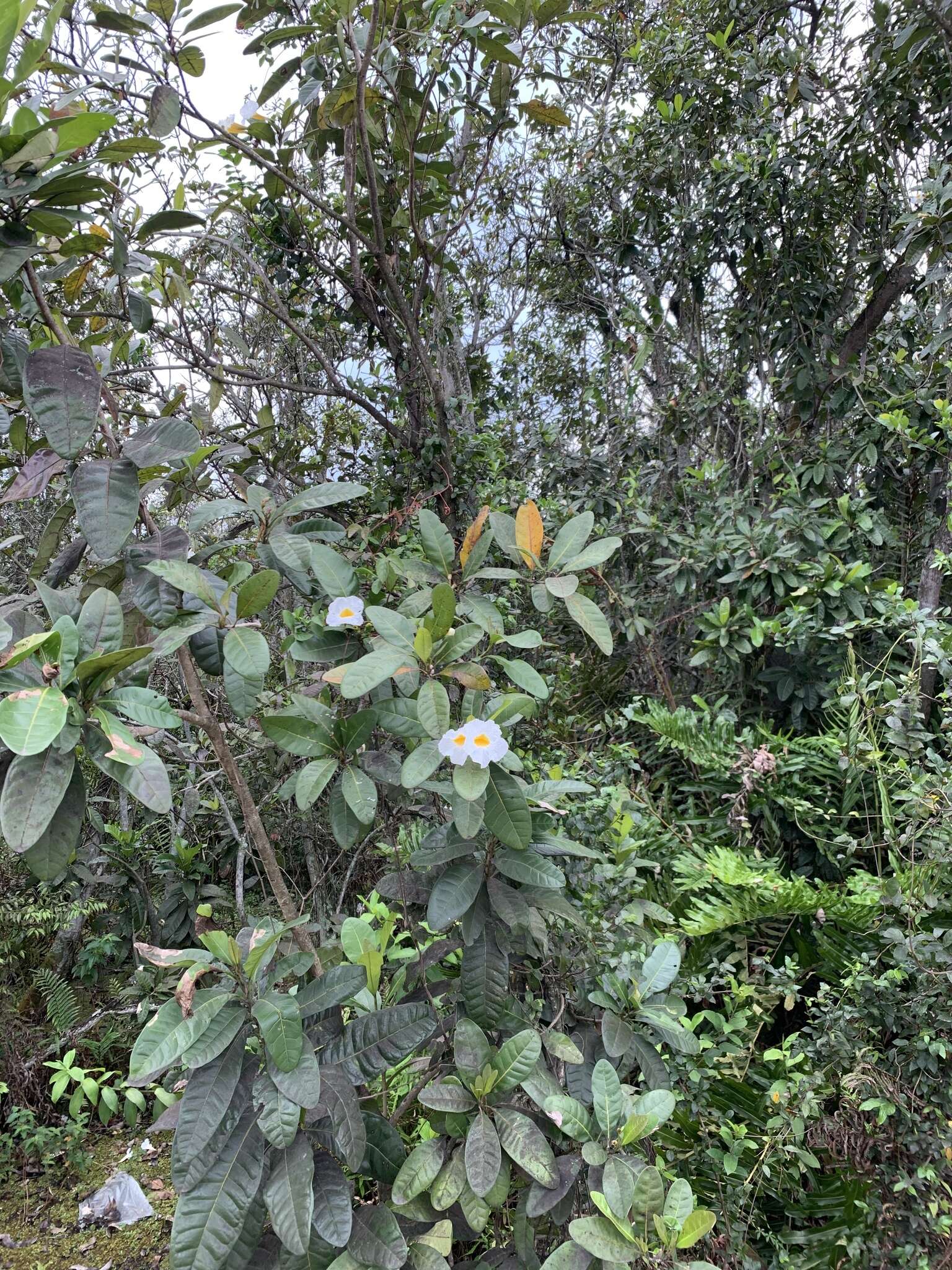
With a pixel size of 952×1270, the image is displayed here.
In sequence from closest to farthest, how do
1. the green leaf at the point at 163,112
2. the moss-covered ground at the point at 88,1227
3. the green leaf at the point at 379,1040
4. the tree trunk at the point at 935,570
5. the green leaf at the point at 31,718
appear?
1. the green leaf at the point at 31,718
2. the green leaf at the point at 379,1040
3. the green leaf at the point at 163,112
4. the moss-covered ground at the point at 88,1227
5. the tree trunk at the point at 935,570

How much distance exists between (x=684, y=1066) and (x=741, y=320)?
10.6 feet

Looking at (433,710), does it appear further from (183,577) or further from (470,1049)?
(470,1049)

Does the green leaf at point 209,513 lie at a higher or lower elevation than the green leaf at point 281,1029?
higher

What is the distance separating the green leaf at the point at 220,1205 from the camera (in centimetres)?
91

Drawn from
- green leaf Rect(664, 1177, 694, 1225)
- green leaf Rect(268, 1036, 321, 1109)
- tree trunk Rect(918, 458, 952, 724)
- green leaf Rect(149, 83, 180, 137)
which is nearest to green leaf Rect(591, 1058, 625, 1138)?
green leaf Rect(664, 1177, 694, 1225)

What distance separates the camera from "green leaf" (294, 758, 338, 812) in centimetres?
103

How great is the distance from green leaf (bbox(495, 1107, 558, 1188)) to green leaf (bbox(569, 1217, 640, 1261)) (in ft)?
0.28

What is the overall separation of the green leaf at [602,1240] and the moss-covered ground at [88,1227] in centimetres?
179

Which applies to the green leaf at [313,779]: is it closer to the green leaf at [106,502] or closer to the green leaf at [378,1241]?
the green leaf at [106,502]

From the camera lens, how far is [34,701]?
2.59 feet

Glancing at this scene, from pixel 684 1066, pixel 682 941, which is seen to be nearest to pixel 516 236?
pixel 682 941

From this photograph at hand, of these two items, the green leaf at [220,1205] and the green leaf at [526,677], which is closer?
the green leaf at [220,1205]

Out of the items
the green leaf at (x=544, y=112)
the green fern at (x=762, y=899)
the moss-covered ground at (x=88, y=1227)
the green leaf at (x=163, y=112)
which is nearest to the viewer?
the green leaf at (x=163, y=112)

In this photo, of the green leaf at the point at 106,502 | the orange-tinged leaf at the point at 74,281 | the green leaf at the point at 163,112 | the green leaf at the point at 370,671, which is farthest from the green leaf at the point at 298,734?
the green leaf at the point at 163,112
